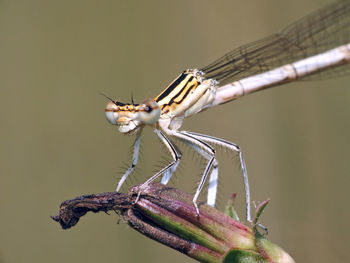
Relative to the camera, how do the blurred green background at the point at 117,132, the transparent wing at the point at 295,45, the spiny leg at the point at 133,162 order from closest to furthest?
the spiny leg at the point at 133,162, the transparent wing at the point at 295,45, the blurred green background at the point at 117,132

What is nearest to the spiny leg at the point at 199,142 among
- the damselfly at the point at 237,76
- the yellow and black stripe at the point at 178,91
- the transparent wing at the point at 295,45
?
the damselfly at the point at 237,76

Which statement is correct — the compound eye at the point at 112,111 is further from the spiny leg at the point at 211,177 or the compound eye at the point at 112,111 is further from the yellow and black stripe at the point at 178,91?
the spiny leg at the point at 211,177

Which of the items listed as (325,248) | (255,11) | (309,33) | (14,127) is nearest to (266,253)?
(325,248)

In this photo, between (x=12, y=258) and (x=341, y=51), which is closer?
(x=341, y=51)

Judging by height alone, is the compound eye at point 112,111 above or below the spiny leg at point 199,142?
above

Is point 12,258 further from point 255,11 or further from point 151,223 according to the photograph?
point 255,11
